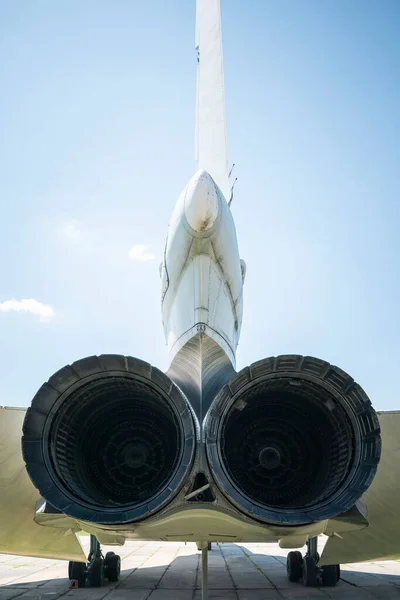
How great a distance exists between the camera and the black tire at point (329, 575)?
22.8ft

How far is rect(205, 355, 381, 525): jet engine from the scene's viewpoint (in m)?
3.53

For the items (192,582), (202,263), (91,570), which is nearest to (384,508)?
(202,263)

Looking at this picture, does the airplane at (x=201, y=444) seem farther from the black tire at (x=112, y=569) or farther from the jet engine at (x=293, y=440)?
the black tire at (x=112, y=569)

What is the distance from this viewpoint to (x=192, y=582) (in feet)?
24.2

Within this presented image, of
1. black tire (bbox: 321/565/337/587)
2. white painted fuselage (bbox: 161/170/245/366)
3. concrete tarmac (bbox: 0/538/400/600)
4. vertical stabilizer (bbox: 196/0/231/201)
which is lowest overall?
concrete tarmac (bbox: 0/538/400/600)

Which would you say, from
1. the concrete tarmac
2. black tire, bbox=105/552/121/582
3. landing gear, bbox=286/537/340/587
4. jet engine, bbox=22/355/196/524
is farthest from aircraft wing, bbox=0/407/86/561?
landing gear, bbox=286/537/340/587

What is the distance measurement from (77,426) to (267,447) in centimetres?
189

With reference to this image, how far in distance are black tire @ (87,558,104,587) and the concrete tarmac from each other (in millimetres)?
162

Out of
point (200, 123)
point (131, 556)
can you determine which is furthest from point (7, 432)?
point (131, 556)

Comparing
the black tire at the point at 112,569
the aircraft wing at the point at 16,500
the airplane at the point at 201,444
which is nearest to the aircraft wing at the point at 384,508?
the airplane at the point at 201,444

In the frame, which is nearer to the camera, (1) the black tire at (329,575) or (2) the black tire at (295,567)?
(1) the black tire at (329,575)

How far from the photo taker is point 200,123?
7348 mm

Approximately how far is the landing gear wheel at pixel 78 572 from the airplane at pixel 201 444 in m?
0.95

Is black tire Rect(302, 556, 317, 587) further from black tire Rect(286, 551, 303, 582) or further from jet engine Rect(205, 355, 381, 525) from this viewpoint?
jet engine Rect(205, 355, 381, 525)
